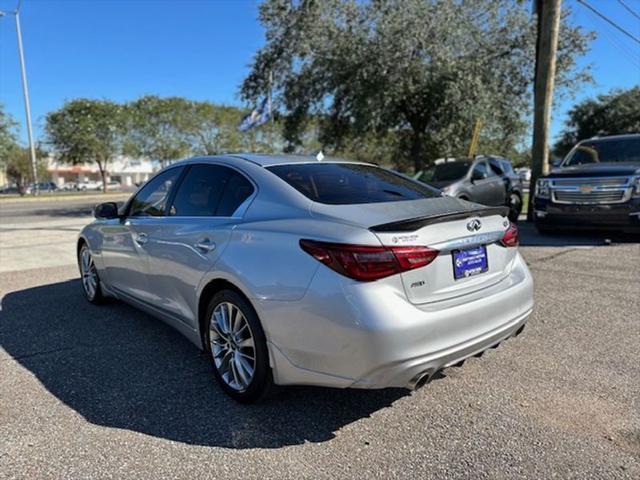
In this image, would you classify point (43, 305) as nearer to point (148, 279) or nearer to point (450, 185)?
point (148, 279)

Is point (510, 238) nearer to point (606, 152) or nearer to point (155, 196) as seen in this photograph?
point (155, 196)

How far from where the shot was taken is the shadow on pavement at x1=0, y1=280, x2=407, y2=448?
2.95m

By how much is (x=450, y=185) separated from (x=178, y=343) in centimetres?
851

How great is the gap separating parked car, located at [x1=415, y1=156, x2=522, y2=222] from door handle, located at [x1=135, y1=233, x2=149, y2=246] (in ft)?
26.2

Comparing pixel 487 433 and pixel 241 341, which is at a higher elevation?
pixel 241 341

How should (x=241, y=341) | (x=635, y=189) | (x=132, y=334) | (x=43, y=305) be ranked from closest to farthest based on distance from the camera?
(x=241, y=341), (x=132, y=334), (x=43, y=305), (x=635, y=189)

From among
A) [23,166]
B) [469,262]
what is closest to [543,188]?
[469,262]

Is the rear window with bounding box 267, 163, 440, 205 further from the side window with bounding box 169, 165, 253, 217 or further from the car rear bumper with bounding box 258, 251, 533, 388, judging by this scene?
the car rear bumper with bounding box 258, 251, 533, 388

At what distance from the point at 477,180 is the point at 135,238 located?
31.3 ft

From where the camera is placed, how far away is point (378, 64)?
15125 mm

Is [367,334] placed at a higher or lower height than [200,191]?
lower

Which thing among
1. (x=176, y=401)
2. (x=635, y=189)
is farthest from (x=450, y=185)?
(x=176, y=401)

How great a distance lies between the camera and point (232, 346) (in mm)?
3266

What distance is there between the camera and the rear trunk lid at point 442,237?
269 cm
